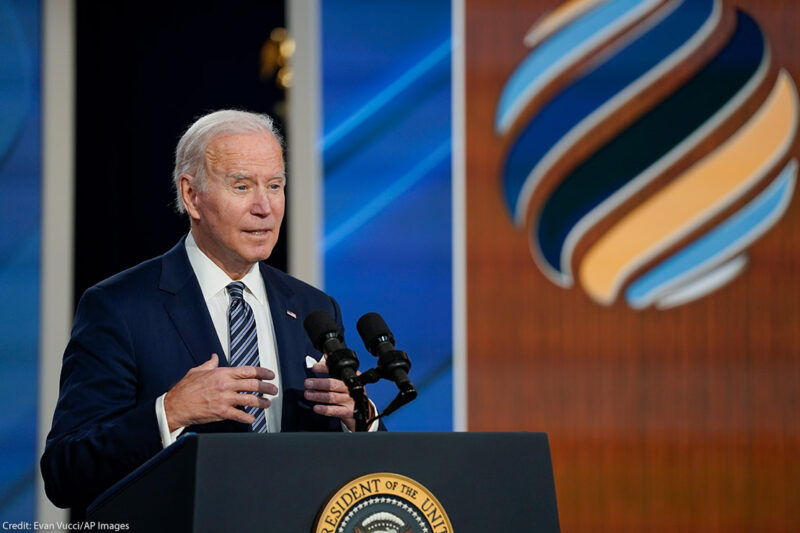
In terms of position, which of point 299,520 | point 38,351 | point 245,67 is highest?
point 245,67

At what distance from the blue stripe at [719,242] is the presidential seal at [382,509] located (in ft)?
7.83

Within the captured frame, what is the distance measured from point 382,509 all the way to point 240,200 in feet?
2.81

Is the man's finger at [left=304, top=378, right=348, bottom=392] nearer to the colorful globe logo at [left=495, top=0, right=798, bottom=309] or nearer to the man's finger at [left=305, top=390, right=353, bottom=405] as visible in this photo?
the man's finger at [left=305, top=390, right=353, bottom=405]

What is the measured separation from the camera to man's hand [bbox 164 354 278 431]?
1.68 meters

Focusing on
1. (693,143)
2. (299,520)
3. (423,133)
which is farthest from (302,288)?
(693,143)

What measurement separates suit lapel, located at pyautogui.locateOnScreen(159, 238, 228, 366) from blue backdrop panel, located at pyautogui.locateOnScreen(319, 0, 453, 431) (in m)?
1.54

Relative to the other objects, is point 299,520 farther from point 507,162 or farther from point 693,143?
point 693,143

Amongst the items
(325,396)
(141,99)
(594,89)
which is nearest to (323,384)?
(325,396)

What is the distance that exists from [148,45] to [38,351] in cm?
149

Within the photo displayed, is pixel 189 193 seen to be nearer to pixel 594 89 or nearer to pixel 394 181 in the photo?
pixel 394 181

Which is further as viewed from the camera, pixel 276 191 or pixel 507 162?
pixel 507 162

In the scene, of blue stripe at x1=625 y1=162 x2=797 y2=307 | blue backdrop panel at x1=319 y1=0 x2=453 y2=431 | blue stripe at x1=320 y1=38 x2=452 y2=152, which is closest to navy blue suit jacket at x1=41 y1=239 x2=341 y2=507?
blue backdrop panel at x1=319 y1=0 x2=453 y2=431

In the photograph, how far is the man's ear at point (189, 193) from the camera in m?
2.23

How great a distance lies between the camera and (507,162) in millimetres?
3791
